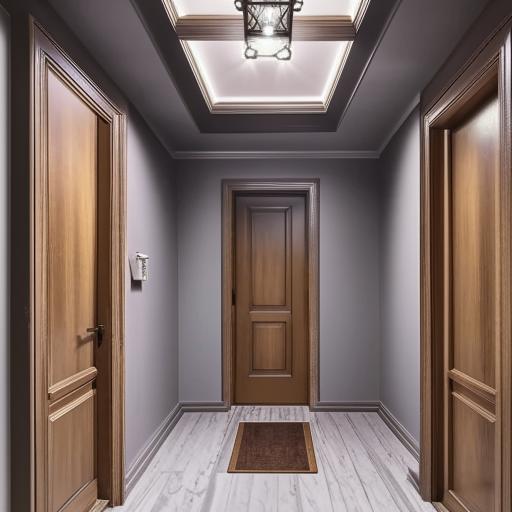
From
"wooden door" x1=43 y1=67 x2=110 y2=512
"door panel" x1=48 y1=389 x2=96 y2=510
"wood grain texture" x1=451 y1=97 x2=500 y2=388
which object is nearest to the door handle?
"wooden door" x1=43 y1=67 x2=110 y2=512

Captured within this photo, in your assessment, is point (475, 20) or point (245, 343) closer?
point (475, 20)

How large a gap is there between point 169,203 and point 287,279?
125 centimetres

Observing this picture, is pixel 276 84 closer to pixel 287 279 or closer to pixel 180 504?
pixel 287 279

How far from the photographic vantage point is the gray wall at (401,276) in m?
3.19

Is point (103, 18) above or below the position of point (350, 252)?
above

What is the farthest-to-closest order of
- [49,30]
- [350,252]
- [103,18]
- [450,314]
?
[350,252] < [450,314] < [103,18] < [49,30]

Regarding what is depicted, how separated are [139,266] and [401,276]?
1786mm

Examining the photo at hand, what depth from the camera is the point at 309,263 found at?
438 centimetres

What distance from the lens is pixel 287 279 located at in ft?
14.9

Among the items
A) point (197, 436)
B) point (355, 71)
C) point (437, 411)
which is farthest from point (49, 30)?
point (197, 436)

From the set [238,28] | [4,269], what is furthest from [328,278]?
[4,269]

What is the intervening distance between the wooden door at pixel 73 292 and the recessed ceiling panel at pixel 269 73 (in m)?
0.75

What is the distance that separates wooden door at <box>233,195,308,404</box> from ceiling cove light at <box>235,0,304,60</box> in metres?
2.58

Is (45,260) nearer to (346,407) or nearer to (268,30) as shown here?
(268,30)
